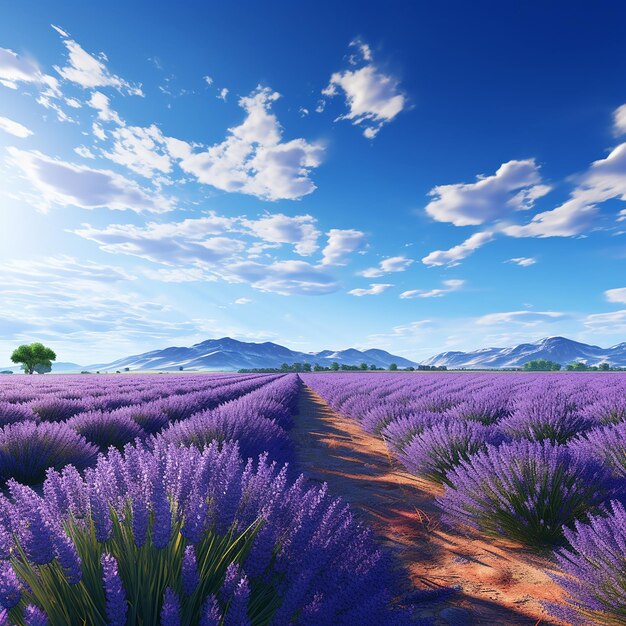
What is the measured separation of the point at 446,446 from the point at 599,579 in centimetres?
209

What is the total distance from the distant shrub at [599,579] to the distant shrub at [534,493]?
70 centimetres

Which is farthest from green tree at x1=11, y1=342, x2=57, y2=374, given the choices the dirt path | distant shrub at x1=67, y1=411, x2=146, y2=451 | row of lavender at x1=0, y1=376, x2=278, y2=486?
the dirt path

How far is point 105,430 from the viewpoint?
16.8ft

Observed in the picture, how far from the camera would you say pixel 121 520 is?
135cm

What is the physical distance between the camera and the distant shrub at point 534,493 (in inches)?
102

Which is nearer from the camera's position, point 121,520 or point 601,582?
point 121,520

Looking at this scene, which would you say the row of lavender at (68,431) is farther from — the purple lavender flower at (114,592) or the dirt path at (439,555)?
the purple lavender flower at (114,592)

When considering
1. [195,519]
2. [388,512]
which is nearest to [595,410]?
[388,512]

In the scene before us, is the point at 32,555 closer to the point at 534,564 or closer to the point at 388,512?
the point at 534,564

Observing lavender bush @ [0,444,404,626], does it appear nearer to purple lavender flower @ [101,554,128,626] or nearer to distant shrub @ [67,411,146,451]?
purple lavender flower @ [101,554,128,626]

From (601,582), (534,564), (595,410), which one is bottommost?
(534,564)

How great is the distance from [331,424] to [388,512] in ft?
18.8

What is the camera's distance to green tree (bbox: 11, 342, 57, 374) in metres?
61.5

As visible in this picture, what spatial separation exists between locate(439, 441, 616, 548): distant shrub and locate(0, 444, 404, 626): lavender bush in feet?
5.10
